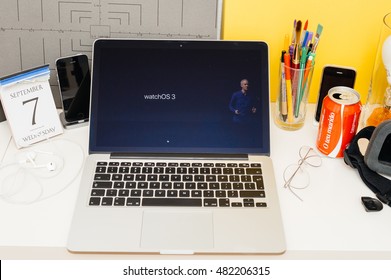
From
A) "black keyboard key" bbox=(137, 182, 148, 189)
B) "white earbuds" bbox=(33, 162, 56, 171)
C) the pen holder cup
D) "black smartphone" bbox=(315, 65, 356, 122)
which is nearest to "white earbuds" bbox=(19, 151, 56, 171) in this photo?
"white earbuds" bbox=(33, 162, 56, 171)

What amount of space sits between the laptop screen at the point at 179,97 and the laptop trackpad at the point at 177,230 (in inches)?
7.1

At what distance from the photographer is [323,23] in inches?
48.2

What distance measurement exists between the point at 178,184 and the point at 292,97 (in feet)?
1.20

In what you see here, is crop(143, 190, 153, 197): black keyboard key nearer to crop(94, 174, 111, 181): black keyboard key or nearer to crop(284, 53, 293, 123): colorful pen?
crop(94, 174, 111, 181): black keyboard key

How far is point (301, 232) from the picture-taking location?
96 centimetres

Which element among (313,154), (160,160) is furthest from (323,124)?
(160,160)

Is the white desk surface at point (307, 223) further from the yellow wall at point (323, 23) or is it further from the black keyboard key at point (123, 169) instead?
the yellow wall at point (323, 23)

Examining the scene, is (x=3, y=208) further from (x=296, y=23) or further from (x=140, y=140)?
(x=296, y=23)

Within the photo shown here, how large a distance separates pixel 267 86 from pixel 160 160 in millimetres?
282

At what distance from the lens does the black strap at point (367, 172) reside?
1.04m

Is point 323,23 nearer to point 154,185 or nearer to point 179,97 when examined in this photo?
point 179,97

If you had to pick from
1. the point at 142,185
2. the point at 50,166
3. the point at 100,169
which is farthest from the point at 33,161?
the point at 142,185

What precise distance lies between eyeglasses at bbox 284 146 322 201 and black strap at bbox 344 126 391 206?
2.8 inches

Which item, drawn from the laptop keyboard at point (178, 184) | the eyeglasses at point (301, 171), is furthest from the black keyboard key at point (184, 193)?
the eyeglasses at point (301, 171)
